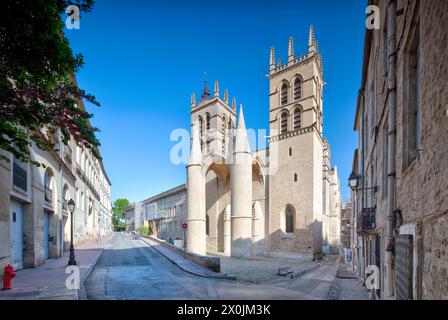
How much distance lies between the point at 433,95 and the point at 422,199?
1538mm

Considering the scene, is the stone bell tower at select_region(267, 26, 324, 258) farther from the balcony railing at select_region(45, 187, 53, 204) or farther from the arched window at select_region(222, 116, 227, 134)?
the balcony railing at select_region(45, 187, 53, 204)

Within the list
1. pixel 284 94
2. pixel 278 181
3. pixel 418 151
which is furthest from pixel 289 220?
pixel 418 151

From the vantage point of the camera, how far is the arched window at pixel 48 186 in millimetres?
15561

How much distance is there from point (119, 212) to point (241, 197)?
2991 inches

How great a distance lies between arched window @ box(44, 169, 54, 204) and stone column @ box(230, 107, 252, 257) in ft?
53.6

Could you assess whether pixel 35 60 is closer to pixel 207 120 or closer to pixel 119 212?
pixel 207 120

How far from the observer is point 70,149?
861 inches

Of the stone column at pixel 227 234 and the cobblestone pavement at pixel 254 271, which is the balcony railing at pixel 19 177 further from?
the stone column at pixel 227 234

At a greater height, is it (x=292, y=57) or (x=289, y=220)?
(x=292, y=57)

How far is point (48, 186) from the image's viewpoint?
16.1 meters

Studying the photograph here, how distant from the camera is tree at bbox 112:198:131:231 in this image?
9100 centimetres

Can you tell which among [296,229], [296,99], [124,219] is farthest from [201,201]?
[124,219]

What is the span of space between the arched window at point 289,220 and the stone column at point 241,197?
13.7ft

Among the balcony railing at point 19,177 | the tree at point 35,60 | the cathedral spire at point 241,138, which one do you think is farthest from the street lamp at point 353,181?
the cathedral spire at point 241,138
